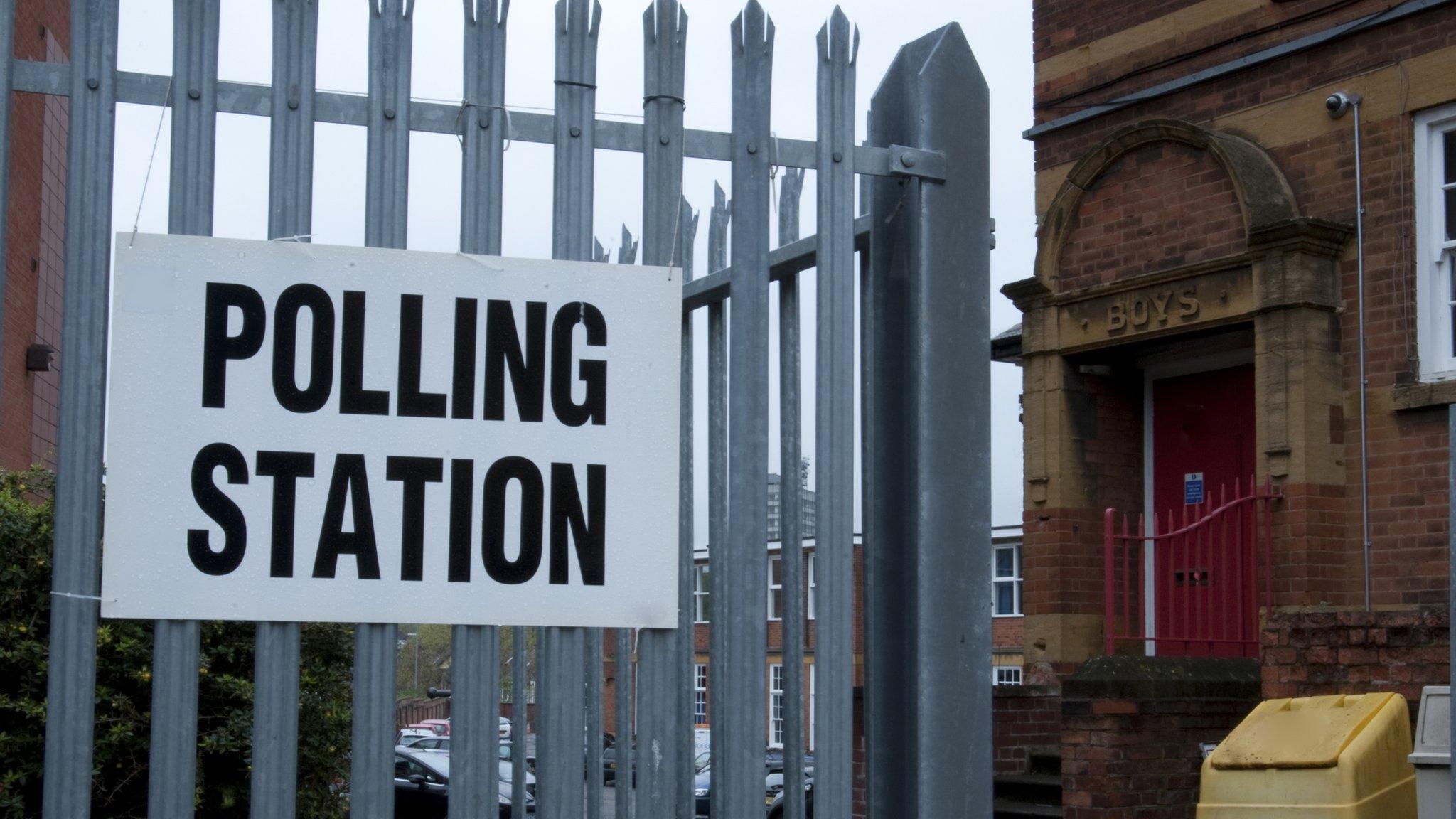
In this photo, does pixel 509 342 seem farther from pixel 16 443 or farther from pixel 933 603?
pixel 16 443

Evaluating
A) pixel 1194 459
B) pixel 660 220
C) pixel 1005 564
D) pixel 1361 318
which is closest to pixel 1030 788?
pixel 1194 459

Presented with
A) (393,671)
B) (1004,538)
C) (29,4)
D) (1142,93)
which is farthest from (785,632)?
(1004,538)

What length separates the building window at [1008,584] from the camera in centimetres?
4656

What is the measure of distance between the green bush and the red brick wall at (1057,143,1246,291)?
5.91 m

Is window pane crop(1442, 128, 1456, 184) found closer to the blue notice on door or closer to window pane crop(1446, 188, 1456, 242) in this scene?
window pane crop(1446, 188, 1456, 242)

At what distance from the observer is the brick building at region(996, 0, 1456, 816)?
838cm

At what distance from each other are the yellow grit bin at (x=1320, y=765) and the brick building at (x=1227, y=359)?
1.98 ft

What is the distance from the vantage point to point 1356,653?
7504mm

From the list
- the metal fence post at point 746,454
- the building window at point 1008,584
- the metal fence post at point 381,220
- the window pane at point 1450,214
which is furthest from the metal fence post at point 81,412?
the building window at point 1008,584

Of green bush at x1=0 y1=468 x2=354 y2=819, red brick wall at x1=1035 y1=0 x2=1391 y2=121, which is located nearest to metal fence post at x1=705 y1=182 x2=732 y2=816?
green bush at x1=0 y1=468 x2=354 y2=819

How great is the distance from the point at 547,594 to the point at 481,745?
1.02ft

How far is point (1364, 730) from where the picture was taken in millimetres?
6633

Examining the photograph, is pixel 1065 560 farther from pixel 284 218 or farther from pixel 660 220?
pixel 284 218

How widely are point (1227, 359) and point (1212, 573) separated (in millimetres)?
2125
